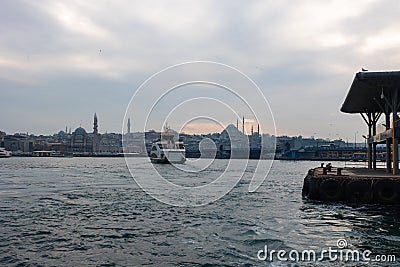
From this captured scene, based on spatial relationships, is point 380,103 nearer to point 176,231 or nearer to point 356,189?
point 356,189

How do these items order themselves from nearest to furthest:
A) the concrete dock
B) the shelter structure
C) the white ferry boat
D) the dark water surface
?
1. the dark water surface
2. the concrete dock
3. the shelter structure
4. the white ferry boat

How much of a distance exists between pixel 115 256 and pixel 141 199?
624 inches

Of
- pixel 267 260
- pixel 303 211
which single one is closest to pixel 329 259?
pixel 267 260

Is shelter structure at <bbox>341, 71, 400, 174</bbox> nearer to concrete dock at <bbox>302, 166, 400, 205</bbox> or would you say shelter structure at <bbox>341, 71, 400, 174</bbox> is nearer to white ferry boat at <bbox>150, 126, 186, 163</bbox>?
concrete dock at <bbox>302, 166, 400, 205</bbox>

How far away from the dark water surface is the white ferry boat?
69.5 metres

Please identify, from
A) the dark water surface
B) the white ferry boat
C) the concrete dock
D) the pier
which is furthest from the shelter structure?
the white ferry boat

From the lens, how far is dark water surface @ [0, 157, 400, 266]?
14148 millimetres

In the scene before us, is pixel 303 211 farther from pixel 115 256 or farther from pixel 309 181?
pixel 115 256

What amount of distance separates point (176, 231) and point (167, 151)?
264 ft

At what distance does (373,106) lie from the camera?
1718 inches

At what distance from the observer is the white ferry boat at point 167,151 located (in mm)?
98438

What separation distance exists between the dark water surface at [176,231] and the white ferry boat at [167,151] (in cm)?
6948

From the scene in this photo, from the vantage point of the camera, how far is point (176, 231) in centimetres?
1828

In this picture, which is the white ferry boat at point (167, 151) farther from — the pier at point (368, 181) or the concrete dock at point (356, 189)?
the concrete dock at point (356, 189)
